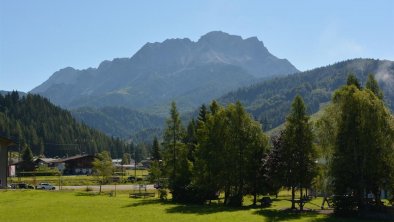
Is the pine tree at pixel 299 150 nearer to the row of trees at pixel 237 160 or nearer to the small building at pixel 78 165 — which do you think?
the row of trees at pixel 237 160

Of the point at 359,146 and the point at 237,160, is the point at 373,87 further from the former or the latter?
the point at 237,160

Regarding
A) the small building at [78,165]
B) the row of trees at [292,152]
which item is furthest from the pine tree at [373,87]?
the small building at [78,165]

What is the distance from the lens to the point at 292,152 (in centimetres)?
5062

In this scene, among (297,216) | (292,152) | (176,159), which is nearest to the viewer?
(297,216)

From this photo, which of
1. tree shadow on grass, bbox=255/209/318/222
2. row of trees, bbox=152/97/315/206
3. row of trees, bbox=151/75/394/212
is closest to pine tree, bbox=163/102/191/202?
row of trees, bbox=151/75/394/212

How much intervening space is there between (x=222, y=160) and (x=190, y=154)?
9442mm

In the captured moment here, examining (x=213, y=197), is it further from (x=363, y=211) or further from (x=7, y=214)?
(x=7, y=214)

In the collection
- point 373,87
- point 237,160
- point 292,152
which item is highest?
point 373,87

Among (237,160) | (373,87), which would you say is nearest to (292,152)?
(237,160)

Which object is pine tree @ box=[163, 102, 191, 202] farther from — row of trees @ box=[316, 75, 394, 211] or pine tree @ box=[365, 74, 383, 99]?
pine tree @ box=[365, 74, 383, 99]

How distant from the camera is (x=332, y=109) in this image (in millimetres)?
47719

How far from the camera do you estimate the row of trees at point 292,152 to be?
4503cm

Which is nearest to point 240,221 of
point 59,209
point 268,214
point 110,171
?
point 268,214

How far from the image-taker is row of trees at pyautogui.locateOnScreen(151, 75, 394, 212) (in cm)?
4503
